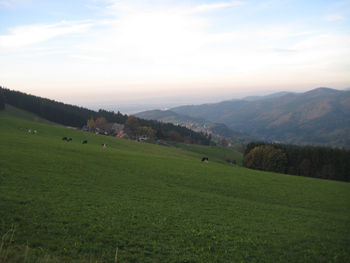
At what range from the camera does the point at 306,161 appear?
9356 cm

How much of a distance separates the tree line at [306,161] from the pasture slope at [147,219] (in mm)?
63842

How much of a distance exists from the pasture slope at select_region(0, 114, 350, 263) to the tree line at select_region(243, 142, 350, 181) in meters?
63.8

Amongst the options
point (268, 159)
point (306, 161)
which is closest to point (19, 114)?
point (268, 159)

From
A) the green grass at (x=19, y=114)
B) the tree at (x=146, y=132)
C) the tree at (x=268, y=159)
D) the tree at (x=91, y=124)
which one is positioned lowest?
the tree at (x=268, y=159)

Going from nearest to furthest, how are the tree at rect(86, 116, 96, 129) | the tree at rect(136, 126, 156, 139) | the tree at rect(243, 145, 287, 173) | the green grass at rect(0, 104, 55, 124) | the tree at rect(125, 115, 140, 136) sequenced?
the tree at rect(243, 145, 287, 173) < the green grass at rect(0, 104, 55, 124) < the tree at rect(86, 116, 96, 129) < the tree at rect(136, 126, 156, 139) < the tree at rect(125, 115, 140, 136)

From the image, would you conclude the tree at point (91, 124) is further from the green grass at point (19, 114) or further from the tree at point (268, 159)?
the tree at point (268, 159)

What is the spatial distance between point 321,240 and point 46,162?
1199 inches

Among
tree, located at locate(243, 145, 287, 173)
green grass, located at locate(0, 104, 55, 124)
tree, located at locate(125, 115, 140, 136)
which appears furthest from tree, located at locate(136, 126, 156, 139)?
tree, located at locate(243, 145, 287, 173)

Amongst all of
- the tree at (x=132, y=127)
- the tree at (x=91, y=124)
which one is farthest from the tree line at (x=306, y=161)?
the tree at (x=91, y=124)

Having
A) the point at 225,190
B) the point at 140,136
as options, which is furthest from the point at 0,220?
the point at 140,136

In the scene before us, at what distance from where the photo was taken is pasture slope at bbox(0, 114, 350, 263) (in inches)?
515

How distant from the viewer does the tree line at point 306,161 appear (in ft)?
293

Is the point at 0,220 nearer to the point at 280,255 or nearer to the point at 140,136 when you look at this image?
the point at 280,255

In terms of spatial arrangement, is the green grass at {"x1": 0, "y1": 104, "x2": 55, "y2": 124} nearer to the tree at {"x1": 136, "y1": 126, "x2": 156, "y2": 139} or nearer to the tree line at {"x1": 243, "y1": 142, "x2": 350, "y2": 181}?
the tree at {"x1": 136, "y1": 126, "x2": 156, "y2": 139}
